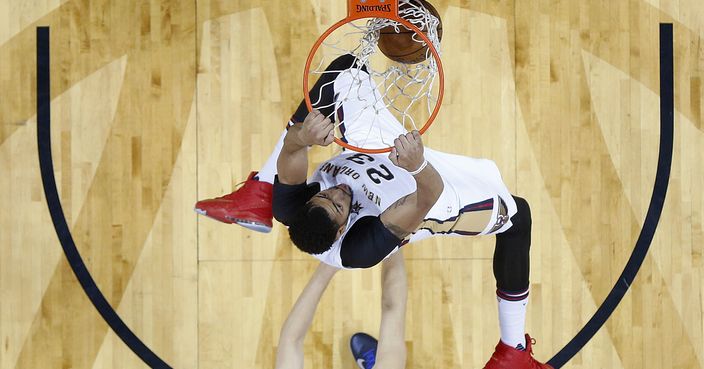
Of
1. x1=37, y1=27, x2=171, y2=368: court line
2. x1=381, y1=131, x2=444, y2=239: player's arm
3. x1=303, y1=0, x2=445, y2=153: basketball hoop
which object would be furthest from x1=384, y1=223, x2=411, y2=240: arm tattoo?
x1=37, y1=27, x2=171, y2=368: court line

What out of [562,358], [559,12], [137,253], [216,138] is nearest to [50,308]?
[137,253]

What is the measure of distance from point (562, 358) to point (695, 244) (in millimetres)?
1019

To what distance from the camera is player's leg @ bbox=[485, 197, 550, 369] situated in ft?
11.4

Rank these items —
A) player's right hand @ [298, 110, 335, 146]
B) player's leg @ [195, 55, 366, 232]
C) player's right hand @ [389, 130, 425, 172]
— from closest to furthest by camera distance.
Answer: player's right hand @ [389, 130, 425, 172] → player's right hand @ [298, 110, 335, 146] → player's leg @ [195, 55, 366, 232]

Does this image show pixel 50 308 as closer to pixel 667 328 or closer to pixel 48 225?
pixel 48 225

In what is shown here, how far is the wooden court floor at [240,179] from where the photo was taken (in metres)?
4.21

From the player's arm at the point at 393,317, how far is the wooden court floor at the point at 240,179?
57 centimetres

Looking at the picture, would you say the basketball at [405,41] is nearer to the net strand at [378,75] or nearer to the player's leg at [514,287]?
the net strand at [378,75]

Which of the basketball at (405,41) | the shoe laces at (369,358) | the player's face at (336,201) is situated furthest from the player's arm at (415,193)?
the shoe laces at (369,358)

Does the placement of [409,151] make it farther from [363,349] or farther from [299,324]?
[363,349]

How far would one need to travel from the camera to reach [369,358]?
159 inches

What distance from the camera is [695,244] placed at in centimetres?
430

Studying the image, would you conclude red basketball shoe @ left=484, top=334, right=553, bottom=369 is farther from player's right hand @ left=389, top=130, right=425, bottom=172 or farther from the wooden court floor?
player's right hand @ left=389, top=130, right=425, bottom=172

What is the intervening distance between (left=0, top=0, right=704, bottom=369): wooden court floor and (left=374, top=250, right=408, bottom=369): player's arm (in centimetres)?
57
